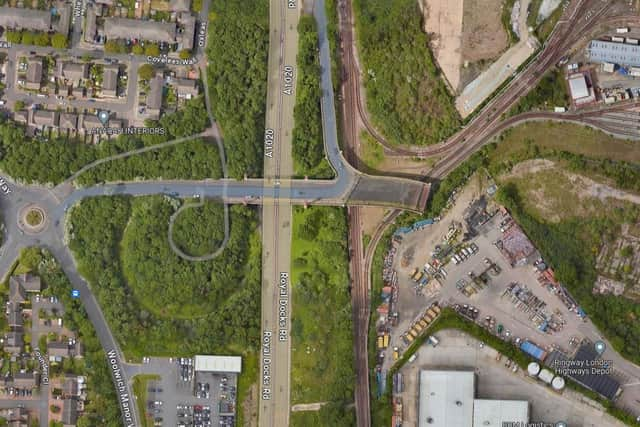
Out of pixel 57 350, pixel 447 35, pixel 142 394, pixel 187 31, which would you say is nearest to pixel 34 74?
pixel 187 31

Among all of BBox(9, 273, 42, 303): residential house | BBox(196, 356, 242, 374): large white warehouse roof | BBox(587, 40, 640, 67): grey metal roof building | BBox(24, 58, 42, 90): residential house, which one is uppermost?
BBox(587, 40, 640, 67): grey metal roof building

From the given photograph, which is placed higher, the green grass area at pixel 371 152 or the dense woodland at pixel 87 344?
the green grass area at pixel 371 152

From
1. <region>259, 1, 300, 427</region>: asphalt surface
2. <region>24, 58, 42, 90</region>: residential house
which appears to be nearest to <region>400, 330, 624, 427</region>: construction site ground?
<region>259, 1, 300, 427</region>: asphalt surface

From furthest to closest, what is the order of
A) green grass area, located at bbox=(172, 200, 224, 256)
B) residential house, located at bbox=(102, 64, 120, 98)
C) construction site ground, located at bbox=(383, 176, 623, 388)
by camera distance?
1. residential house, located at bbox=(102, 64, 120, 98)
2. green grass area, located at bbox=(172, 200, 224, 256)
3. construction site ground, located at bbox=(383, 176, 623, 388)

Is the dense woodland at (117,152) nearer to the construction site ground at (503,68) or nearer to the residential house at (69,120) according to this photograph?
the residential house at (69,120)

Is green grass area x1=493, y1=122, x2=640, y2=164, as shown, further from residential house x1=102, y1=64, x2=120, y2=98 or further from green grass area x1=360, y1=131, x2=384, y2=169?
residential house x1=102, y1=64, x2=120, y2=98

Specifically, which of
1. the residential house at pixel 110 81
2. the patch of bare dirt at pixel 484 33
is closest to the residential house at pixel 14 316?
the residential house at pixel 110 81
